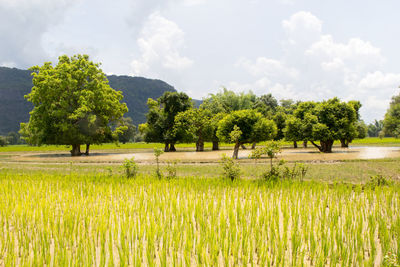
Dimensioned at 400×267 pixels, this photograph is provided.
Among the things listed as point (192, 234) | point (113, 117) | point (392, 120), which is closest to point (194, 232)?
point (192, 234)

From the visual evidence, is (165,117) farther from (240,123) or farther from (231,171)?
(231,171)

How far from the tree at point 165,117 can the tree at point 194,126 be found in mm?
2924

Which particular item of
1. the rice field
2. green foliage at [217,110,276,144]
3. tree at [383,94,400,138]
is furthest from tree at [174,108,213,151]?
the rice field

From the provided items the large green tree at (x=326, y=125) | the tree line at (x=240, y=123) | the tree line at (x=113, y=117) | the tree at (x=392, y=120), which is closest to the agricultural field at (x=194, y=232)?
the tree line at (x=240, y=123)

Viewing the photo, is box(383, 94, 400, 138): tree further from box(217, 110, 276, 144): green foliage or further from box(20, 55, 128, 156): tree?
box(20, 55, 128, 156): tree

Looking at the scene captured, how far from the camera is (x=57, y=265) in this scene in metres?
4.92

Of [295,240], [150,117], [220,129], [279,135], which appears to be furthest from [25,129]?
[295,240]

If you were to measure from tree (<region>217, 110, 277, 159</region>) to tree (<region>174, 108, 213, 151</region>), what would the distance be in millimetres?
14523

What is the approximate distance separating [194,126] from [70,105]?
60.3 ft

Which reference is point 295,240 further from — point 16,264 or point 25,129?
point 25,129

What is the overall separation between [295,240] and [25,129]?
152 feet

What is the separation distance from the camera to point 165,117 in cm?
4803

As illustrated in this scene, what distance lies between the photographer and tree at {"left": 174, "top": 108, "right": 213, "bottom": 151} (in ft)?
141

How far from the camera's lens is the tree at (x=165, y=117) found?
1853 inches
